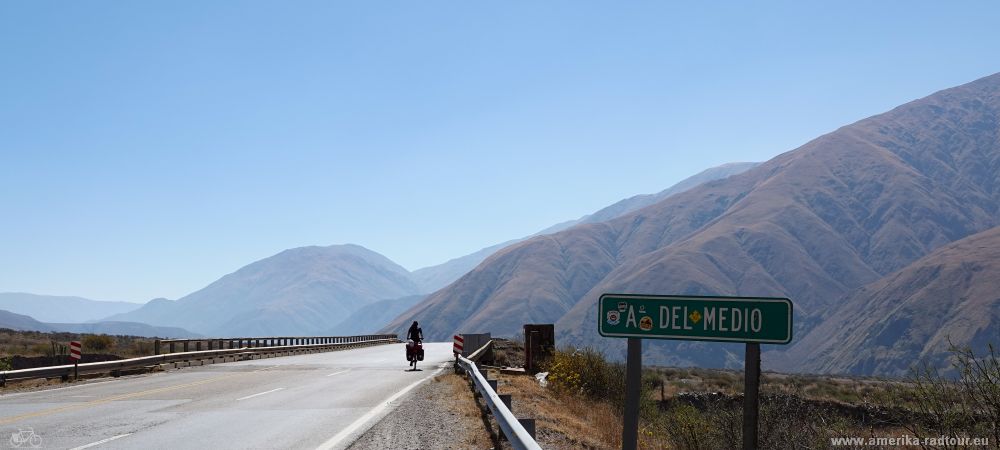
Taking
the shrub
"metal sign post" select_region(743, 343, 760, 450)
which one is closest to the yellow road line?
"metal sign post" select_region(743, 343, 760, 450)

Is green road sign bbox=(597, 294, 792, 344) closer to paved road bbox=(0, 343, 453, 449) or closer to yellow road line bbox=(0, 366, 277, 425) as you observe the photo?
paved road bbox=(0, 343, 453, 449)

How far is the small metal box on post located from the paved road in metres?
4.77

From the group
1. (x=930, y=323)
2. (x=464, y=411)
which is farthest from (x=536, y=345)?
(x=930, y=323)

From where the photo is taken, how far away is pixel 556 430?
12.8 m

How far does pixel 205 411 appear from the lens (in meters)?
14.2

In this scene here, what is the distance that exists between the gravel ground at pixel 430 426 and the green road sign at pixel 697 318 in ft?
10.6

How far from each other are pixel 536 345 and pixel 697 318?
18779 millimetres

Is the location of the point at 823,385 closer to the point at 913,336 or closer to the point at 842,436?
the point at 842,436

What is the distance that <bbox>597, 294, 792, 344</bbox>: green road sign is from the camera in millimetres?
7883

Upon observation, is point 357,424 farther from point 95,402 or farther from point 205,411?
point 95,402

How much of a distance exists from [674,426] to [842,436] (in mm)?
5208

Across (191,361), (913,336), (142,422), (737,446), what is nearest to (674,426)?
(737,446)

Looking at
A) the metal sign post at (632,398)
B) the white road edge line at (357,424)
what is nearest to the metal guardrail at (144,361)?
the white road edge line at (357,424)

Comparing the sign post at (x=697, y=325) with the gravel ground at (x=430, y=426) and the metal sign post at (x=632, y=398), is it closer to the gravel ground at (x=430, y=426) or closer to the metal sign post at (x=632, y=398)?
the metal sign post at (x=632, y=398)
